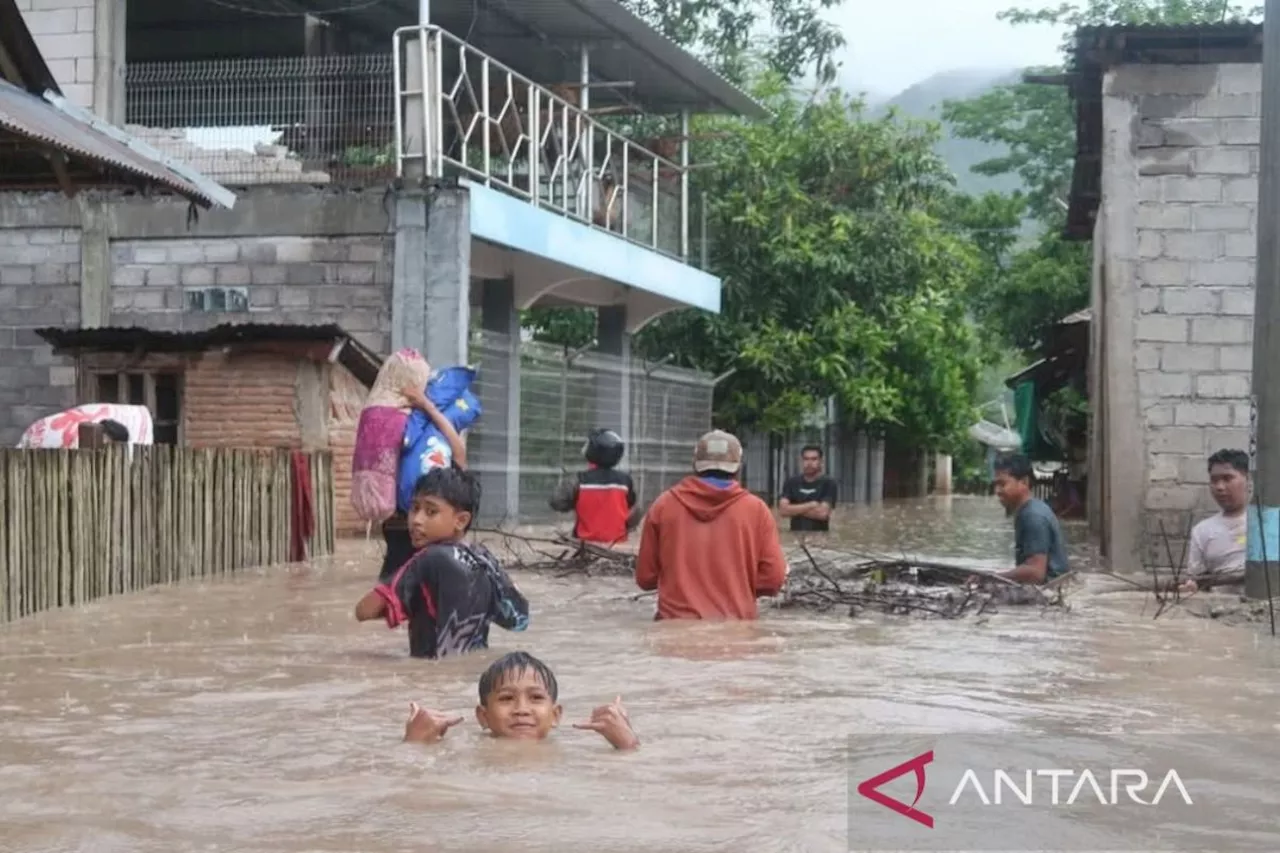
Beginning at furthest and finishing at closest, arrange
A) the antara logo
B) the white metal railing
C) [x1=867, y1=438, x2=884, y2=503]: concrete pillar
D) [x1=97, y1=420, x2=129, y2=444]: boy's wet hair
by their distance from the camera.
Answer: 1. [x1=867, y1=438, x2=884, y2=503]: concrete pillar
2. the white metal railing
3. [x1=97, y1=420, x2=129, y2=444]: boy's wet hair
4. the antara logo

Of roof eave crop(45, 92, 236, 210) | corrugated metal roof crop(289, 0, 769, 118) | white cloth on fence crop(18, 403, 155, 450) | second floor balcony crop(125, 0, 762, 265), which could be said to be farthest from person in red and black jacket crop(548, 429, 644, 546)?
corrugated metal roof crop(289, 0, 769, 118)

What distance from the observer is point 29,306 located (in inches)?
646

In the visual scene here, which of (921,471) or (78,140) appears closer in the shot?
(78,140)

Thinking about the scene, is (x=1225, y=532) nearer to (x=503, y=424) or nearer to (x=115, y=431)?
(x=115, y=431)

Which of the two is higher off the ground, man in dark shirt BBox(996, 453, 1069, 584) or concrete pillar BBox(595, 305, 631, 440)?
concrete pillar BBox(595, 305, 631, 440)

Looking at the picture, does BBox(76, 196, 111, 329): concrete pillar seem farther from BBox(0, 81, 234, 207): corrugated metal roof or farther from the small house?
BBox(0, 81, 234, 207): corrugated metal roof

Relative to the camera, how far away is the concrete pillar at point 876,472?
3738 centimetres

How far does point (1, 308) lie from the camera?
16.5 meters

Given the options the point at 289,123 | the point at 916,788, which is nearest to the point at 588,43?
the point at 289,123

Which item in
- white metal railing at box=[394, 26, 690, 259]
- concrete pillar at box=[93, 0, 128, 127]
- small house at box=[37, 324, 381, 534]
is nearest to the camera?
small house at box=[37, 324, 381, 534]

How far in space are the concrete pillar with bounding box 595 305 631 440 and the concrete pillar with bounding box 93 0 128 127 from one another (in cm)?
668

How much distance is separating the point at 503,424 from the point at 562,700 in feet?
Result: 39.1

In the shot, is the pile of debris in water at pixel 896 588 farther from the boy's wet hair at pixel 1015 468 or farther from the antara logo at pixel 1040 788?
the antara logo at pixel 1040 788

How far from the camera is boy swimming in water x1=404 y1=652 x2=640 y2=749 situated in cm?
535
